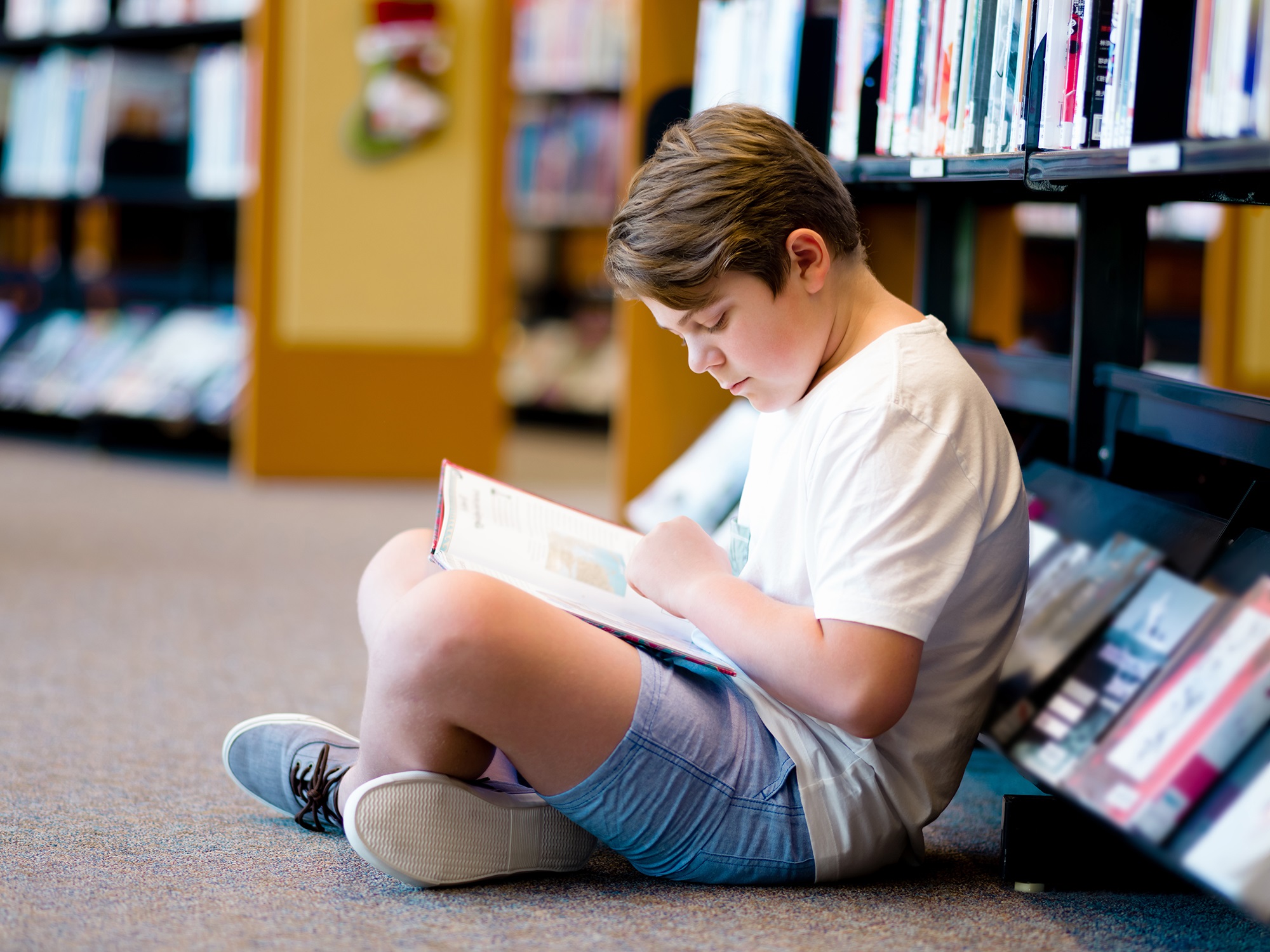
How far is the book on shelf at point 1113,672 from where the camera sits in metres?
1.14

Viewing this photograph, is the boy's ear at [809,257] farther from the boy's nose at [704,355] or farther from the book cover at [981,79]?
the book cover at [981,79]

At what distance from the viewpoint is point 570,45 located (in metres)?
5.15

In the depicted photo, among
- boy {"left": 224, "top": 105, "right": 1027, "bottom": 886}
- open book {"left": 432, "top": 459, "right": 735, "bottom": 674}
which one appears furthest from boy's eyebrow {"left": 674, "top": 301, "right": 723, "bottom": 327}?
open book {"left": 432, "top": 459, "right": 735, "bottom": 674}

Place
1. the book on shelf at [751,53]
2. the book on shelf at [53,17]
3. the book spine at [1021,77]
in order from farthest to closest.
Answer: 1. the book on shelf at [53,17]
2. the book on shelf at [751,53]
3. the book spine at [1021,77]

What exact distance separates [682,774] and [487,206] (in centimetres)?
284

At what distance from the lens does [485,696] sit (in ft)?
3.55

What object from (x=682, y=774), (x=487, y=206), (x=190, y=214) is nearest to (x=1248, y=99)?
(x=682, y=774)

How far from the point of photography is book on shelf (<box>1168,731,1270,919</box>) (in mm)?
906

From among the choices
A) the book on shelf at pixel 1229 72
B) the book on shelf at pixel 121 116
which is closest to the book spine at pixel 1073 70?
the book on shelf at pixel 1229 72

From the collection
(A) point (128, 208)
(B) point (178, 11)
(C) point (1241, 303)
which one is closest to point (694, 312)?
(C) point (1241, 303)

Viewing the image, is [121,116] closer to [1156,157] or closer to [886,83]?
[886,83]

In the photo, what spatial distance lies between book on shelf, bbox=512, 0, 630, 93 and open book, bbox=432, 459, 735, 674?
391 cm

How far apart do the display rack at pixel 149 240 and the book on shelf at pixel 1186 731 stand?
3443 millimetres

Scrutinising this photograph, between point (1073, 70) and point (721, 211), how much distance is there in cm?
41
